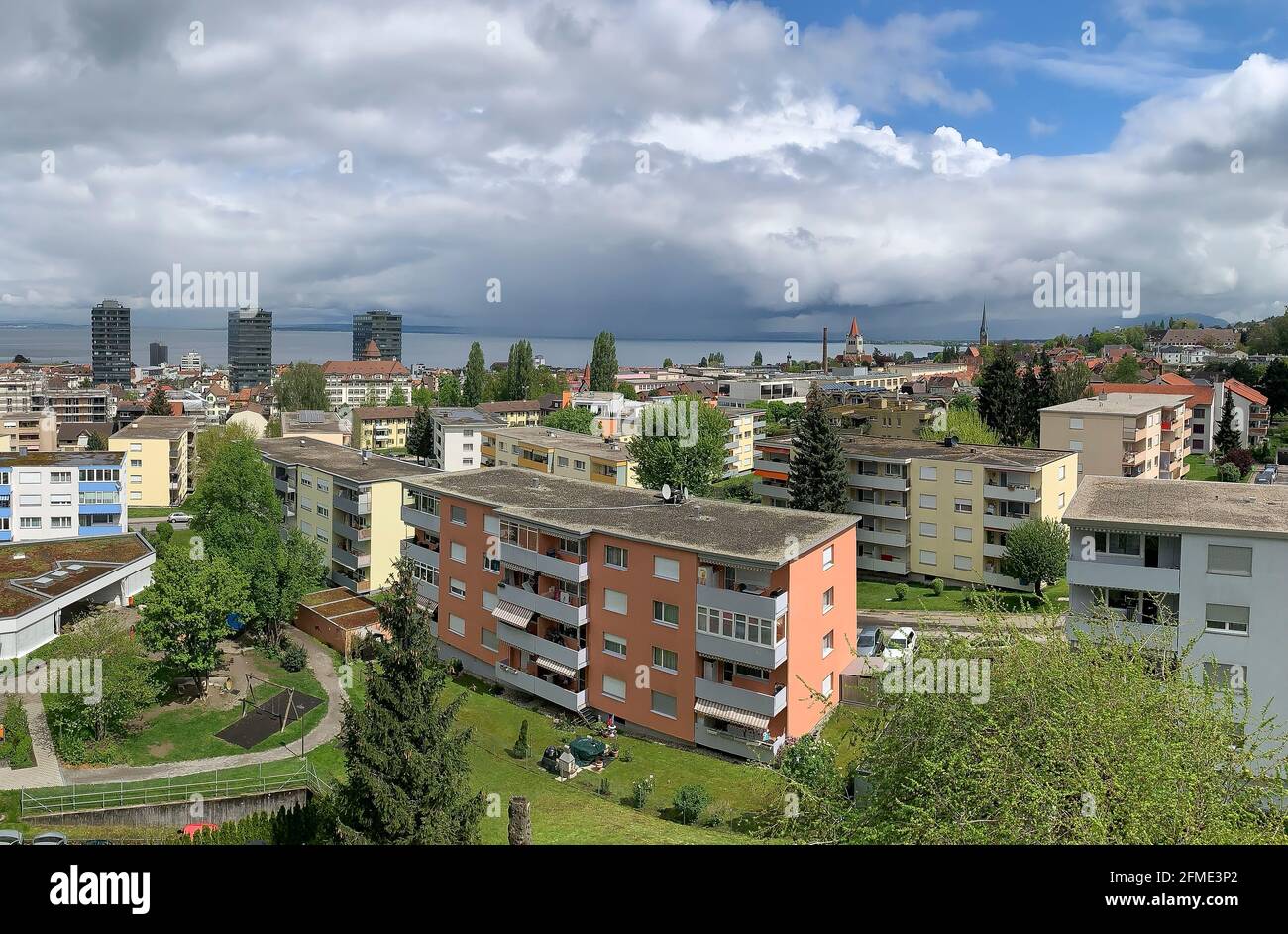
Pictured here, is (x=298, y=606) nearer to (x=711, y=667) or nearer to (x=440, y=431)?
(x=711, y=667)

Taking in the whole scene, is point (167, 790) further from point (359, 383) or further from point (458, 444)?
point (359, 383)

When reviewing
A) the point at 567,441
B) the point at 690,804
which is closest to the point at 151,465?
the point at 567,441

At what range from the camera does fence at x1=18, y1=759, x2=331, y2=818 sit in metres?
18.8

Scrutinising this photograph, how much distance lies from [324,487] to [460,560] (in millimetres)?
13339

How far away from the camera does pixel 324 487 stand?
39.2 metres

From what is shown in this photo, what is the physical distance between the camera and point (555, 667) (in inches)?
989

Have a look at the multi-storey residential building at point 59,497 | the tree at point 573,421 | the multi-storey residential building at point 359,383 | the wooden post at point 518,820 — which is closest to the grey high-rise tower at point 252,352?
the multi-storey residential building at point 359,383

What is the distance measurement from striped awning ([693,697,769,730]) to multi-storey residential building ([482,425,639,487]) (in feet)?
66.1

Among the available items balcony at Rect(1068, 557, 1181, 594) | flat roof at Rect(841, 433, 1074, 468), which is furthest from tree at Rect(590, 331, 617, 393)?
balcony at Rect(1068, 557, 1181, 594)

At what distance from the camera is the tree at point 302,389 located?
92.6 metres

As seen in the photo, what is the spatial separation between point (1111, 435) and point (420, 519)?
111 feet

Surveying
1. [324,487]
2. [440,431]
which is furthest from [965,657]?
[440,431]

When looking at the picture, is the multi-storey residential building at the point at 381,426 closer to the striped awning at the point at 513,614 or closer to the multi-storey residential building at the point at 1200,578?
the striped awning at the point at 513,614

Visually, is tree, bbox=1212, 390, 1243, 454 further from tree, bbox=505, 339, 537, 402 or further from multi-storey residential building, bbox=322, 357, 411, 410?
multi-storey residential building, bbox=322, 357, 411, 410
